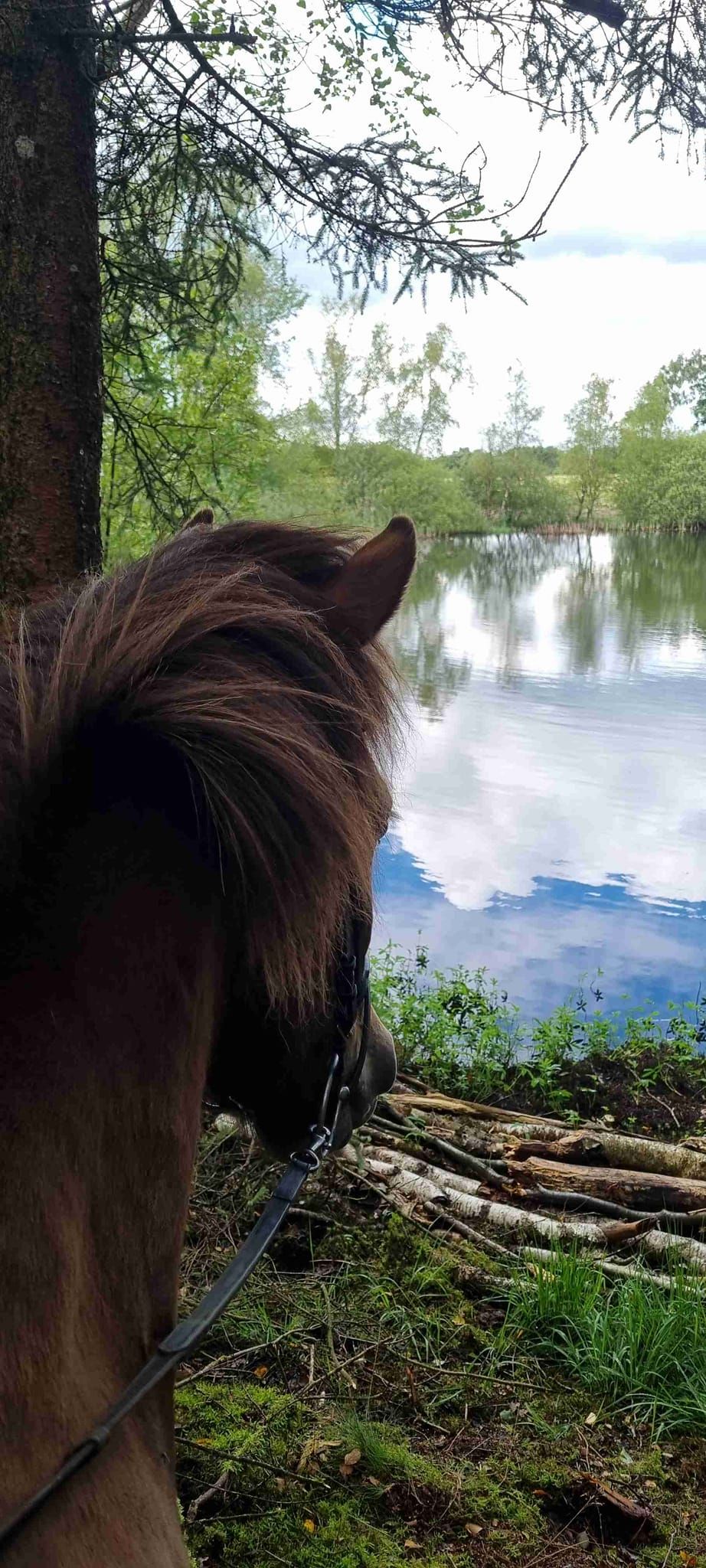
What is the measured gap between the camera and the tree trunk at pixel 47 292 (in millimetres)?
2689

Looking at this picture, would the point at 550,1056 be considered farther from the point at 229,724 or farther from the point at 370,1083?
the point at 229,724

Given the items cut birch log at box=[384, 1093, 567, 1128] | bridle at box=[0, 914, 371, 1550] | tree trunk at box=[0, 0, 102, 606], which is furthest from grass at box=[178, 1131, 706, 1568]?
tree trunk at box=[0, 0, 102, 606]

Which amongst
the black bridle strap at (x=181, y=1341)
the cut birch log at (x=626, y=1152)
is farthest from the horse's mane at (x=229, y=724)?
the cut birch log at (x=626, y=1152)

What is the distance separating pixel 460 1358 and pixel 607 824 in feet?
27.4

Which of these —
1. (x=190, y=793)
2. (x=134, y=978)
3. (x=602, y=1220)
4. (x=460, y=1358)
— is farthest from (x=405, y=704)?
(x=602, y=1220)

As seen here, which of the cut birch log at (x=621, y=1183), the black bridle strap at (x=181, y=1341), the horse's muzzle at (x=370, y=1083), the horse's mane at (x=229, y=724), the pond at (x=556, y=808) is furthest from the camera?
the pond at (x=556, y=808)

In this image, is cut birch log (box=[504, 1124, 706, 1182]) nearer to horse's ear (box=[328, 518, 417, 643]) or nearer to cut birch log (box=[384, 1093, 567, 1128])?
cut birch log (box=[384, 1093, 567, 1128])

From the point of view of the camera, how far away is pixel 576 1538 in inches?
81.5

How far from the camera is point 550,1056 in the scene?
527 cm

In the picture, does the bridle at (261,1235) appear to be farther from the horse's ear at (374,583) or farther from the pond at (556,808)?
the horse's ear at (374,583)

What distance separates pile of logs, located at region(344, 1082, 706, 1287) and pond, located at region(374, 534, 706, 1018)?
119 centimetres

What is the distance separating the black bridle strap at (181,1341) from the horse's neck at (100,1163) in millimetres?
14

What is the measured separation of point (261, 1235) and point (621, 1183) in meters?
2.82

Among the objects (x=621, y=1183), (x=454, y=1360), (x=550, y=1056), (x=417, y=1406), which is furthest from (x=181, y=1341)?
(x=550, y=1056)
